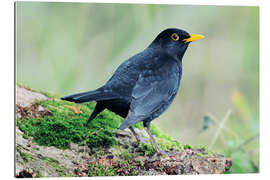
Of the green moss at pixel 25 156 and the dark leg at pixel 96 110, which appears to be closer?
the green moss at pixel 25 156

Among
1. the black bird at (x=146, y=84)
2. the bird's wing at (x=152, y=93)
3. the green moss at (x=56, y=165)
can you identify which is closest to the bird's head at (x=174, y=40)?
the black bird at (x=146, y=84)

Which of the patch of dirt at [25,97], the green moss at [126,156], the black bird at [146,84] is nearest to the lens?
the black bird at [146,84]

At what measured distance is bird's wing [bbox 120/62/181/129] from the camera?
187 inches

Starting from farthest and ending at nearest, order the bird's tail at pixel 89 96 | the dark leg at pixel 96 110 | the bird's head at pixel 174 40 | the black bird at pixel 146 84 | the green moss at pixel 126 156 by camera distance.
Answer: the bird's head at pixel 174 40 → the green moss at pixel 126 156 → the dark leg at pixel 96 110 → the black bird at pixel 146 84 → the bird's tail at pixel 89 96

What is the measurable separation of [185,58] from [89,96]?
2.30 m

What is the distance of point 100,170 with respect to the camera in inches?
200

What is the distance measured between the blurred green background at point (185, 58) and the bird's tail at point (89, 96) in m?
1.06

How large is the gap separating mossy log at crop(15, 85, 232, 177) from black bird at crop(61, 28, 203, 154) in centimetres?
20

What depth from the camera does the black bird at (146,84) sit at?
476 centimetres


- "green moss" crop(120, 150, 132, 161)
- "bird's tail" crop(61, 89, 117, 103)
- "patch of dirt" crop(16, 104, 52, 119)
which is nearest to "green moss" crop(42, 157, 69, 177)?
"patch of dirt" crop(16, 104, 52, 119)

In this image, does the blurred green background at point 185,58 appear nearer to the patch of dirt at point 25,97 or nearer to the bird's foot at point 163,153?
the patch of dirt at point 25,97

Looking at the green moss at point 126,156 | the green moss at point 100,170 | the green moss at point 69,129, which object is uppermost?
the green moss at point 69,129

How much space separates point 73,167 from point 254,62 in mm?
3213

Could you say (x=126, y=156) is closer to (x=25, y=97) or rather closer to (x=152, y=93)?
(x=152, y=93)
